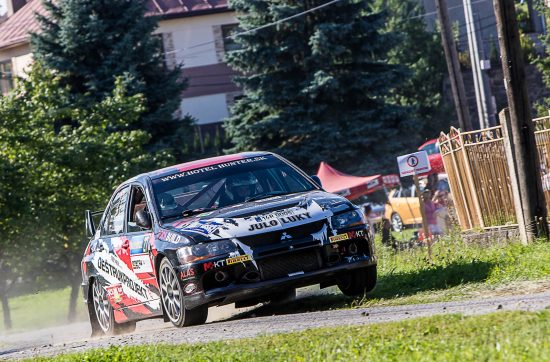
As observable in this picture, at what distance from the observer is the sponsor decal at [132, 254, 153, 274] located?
11.5 metres

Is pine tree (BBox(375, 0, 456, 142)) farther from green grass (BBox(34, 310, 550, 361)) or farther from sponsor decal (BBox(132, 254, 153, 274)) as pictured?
green grass (BBox(34, 310, 550, 361))

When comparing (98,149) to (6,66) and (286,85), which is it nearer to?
(286,85)

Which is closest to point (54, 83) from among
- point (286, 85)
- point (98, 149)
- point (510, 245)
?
point (98, 149)

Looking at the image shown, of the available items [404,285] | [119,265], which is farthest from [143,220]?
[404,285]

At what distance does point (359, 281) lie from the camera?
11.6 metres

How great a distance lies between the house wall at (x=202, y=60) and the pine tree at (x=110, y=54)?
13517mm

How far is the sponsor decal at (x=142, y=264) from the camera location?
11.5m

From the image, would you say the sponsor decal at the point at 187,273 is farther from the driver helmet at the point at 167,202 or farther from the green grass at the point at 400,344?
the green grass at the point at 400,344

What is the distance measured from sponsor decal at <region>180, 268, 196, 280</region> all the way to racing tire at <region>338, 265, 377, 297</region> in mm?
1734

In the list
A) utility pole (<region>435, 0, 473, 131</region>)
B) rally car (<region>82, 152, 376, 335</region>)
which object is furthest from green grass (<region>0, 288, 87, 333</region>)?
rally car (<region>82, 152, 376, 335</region>)

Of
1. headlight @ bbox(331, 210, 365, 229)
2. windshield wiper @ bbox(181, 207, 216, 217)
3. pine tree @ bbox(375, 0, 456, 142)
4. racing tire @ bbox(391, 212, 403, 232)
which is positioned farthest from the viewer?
pine tree @ bbox(375, 0, 456, 142)

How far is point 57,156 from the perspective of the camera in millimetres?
26891

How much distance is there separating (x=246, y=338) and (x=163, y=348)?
0.72m

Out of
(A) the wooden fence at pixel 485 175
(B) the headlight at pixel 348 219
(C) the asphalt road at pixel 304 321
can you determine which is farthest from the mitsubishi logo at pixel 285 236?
(A) the wooden fence at pixel 485 175
